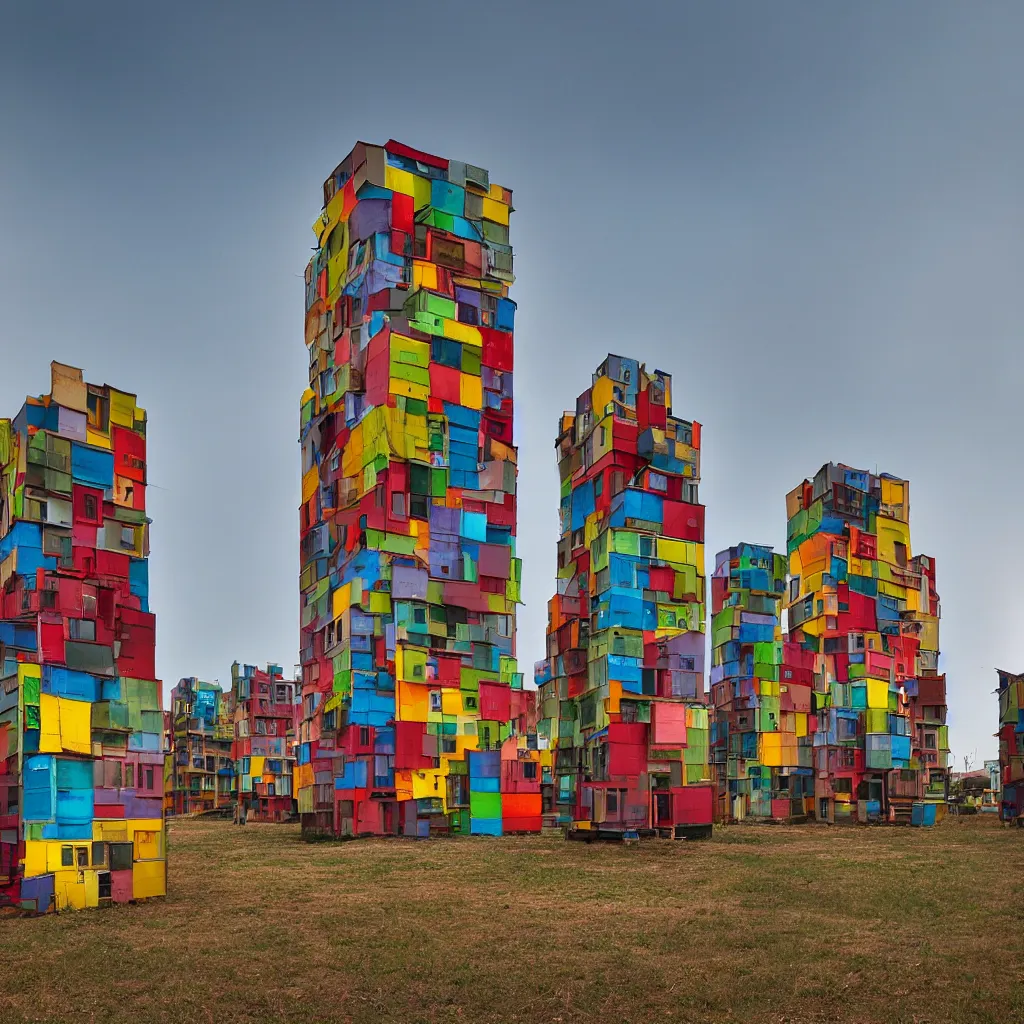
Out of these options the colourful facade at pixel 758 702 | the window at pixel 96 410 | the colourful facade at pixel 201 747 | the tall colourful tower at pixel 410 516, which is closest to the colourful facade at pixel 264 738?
the colourful facade at pixel 201 747

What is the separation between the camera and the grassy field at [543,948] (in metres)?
15.3

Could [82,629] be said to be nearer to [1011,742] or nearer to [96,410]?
[96,410]

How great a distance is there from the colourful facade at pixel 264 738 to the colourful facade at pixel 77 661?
58.0 meters

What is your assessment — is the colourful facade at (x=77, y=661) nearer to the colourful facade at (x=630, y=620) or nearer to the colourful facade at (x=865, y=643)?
the colourful facade at (x=630, y=620)

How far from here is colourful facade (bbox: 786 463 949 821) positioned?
5944cm

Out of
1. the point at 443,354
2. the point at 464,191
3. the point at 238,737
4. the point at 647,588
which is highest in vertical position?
the point at 464,191

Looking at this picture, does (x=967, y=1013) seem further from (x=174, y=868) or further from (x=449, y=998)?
(x=174, y=868)

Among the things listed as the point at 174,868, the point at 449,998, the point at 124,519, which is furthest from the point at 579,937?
the point at 174,868

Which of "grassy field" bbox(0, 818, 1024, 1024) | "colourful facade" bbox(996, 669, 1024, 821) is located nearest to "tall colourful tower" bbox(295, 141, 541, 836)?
"grassy field" bbox(0, 818, 1024, 1024)

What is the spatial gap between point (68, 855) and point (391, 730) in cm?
2320

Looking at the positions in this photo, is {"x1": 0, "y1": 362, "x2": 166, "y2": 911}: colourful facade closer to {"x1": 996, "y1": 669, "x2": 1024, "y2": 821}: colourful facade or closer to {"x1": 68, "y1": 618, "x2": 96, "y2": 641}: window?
{"x1": 68, "y1": 618, "x2": 96, "y2": 641}: window

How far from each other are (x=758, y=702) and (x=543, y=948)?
45.0 m

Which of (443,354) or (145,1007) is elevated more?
(443,354)

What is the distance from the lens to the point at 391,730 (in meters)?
44.9
